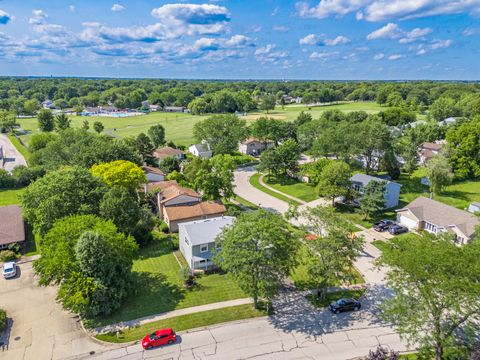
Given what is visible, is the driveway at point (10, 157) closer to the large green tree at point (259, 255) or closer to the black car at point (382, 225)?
the large green tree at point (259, 255)

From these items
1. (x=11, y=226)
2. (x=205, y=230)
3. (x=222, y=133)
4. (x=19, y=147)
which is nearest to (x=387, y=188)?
(x=205, y=230)

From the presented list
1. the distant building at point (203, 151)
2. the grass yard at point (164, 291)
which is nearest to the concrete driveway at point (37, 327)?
the grass yard at point (164, 291)

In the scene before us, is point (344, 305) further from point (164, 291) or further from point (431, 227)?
point (431, 227)

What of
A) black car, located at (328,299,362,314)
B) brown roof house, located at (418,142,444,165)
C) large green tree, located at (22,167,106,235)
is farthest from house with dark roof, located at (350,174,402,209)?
large green tree, located at (22,167,106,235)

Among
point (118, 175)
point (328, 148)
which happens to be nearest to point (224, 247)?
point (118, 175)

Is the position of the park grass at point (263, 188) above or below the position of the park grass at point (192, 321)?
above

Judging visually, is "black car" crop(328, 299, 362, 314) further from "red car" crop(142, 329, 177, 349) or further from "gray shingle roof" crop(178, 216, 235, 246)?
"red car" crop(142, 329, 177, 349)
